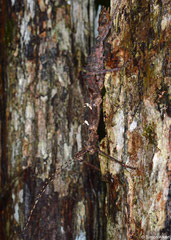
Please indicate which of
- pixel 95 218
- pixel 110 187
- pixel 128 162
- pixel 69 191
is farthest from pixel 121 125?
pixel 95 218

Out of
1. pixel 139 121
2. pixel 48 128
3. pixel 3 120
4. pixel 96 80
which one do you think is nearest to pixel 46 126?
pixel 48 128

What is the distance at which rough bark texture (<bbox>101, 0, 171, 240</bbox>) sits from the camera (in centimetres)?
80

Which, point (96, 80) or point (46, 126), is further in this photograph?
point (46, 126)

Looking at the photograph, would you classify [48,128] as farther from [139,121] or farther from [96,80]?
[139,121]

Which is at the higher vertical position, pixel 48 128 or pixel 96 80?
pixel 96 80

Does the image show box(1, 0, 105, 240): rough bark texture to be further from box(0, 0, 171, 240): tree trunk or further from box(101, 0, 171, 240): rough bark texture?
box(101, 0, 171, 240): rough bark texture

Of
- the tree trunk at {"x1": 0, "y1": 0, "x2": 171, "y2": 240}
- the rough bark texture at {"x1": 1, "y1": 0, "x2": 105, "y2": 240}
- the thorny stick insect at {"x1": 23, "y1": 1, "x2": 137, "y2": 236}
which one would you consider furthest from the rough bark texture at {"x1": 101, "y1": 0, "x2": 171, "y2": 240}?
the rough bark texture at {"x1": 1, "y1": 0, "x2": 105, "y2": 240}

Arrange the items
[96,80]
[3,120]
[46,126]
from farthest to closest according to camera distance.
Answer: [3,120], [46,126], [96,80]

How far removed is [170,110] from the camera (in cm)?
79

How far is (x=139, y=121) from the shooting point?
88cm

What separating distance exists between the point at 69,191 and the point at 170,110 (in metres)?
0.78

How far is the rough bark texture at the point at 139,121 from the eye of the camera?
803 millimetres

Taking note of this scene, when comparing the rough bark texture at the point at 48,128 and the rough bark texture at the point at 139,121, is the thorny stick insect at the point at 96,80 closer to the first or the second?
the rough bark texture at the point at 139,121

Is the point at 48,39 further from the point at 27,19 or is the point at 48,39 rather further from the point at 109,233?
the point at 109,233
